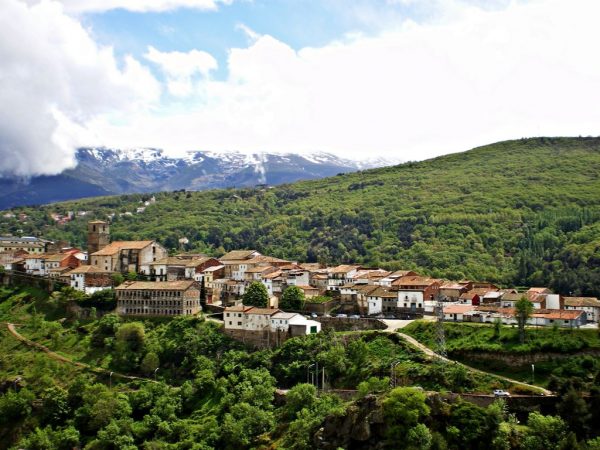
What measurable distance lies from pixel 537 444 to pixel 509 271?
67662mm

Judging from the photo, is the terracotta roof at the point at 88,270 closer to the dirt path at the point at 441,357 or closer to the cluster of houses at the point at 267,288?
the cluster of houses at the point at 267,288

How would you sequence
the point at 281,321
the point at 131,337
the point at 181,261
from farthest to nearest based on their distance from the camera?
1. the point at 181,261
2. the point at 131,337
3. the point at 281,321

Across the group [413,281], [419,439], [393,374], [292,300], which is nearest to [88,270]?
[292,300]

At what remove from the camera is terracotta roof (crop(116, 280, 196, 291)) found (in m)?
95.1

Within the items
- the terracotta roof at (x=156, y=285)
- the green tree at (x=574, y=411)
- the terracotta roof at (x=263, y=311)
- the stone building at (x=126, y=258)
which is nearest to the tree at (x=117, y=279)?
the stone building at (x=126, y=258)

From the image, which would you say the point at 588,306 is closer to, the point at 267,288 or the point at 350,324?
the point at 350,324

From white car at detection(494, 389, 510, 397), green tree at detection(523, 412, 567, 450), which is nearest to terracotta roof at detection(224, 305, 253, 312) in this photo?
white car at detection(494, 389, 510, 397)

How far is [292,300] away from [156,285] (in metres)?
18.2

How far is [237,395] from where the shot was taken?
251ft

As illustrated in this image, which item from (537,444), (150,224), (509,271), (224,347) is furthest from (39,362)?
(150,224)

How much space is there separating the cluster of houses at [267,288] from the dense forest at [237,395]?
334 centimetres

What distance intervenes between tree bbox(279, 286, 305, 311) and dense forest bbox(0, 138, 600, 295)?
33.3 metres

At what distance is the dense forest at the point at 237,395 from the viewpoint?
58688 mm

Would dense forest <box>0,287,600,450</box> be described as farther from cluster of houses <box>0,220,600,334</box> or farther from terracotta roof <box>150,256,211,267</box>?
terracotta roof <box>150,256,211,267</box>
